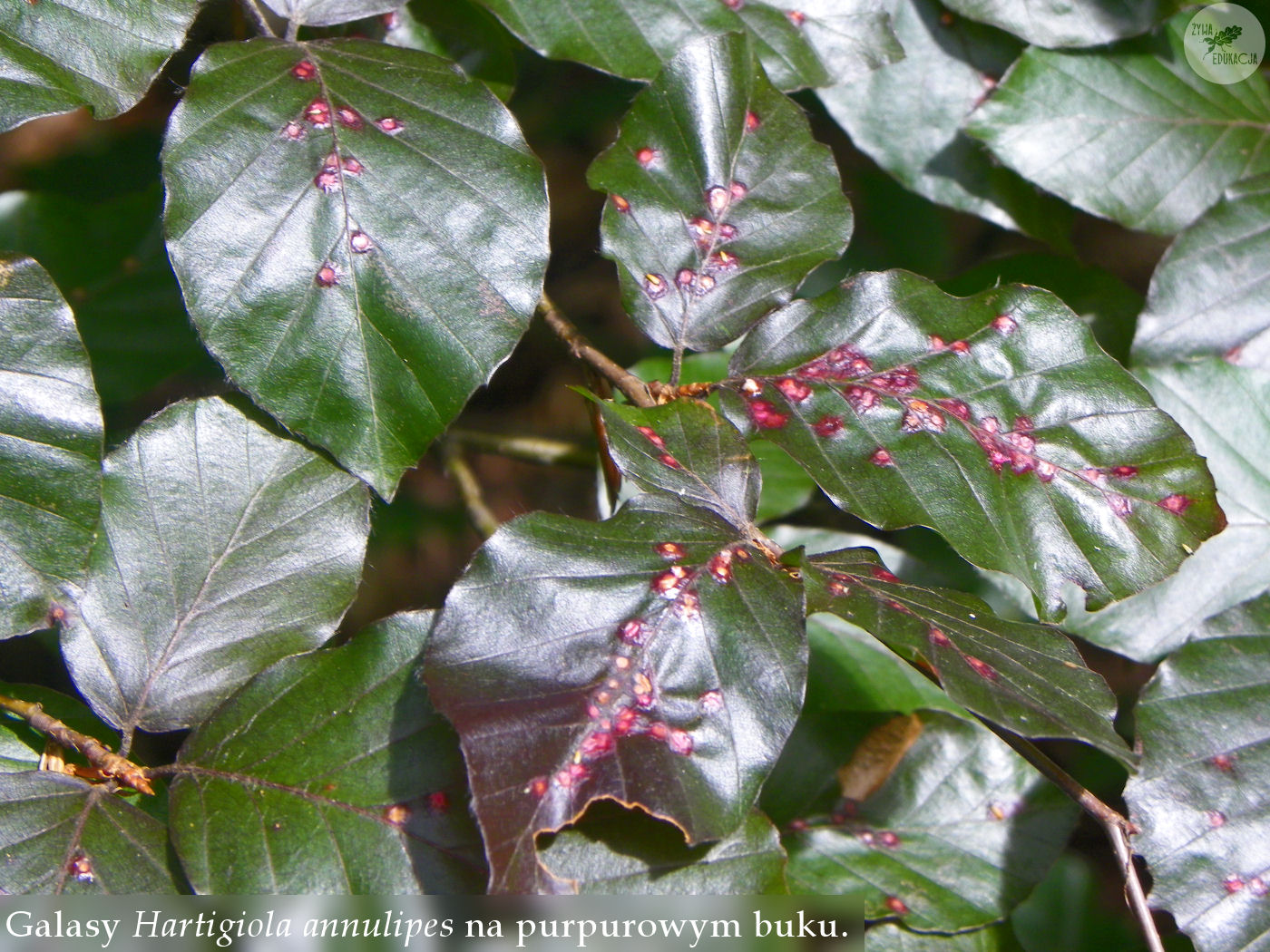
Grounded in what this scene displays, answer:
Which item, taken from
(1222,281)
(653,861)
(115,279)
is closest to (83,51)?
(115,279)

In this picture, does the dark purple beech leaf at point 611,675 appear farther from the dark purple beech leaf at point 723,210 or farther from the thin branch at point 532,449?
the thin branch at point 532,449

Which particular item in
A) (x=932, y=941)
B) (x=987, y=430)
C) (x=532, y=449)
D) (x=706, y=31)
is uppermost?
(x=706, y=31)

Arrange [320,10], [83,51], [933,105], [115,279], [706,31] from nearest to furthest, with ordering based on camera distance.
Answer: [83,51] < [320,10] < [706,31] < [933,105] < [115,279]

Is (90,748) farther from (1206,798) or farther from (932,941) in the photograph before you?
(1206,798)

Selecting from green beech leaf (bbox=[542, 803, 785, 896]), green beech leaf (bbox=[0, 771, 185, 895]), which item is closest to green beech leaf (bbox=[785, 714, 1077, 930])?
green beech leaf (bbox=[542, 803, 785, 896])

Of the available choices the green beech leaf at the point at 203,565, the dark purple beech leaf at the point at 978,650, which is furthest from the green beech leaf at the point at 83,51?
the dark purple beech leaf at the point at 978,650

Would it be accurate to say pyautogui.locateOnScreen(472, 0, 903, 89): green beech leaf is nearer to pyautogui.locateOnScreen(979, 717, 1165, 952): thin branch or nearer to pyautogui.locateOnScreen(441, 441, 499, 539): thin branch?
pyautogui.locateOnScreen(441, 441, 499, 539): thin branch

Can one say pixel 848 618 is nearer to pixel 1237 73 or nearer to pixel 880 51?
pixel 880 51
